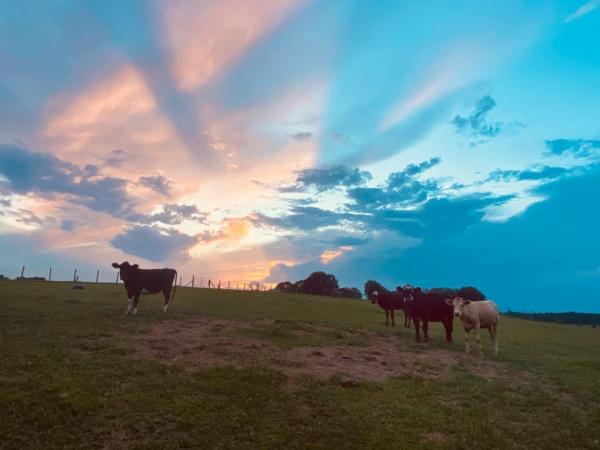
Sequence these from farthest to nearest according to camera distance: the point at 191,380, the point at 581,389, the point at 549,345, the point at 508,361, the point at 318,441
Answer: the point at 549,345 < the point at 508,361 < the point at 581,389 < the point at 191,380 < the point at 318,441

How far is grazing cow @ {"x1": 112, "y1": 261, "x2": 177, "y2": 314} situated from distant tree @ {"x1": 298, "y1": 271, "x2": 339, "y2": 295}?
58003mm

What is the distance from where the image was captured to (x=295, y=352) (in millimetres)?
17266

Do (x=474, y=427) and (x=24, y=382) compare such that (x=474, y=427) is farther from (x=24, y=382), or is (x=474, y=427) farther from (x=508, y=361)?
(x=24, y=382)

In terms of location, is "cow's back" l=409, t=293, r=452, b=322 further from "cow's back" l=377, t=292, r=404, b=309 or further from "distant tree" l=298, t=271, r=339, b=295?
"distant tree" l=298, t=271, r=339, b=295

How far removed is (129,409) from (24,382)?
3265 mm

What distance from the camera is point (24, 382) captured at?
11.5 meters

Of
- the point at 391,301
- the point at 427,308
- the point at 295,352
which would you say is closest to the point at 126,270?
the point at 295,352

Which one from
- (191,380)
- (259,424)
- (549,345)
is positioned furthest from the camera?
(549,345)

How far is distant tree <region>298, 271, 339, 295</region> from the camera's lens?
278 feet

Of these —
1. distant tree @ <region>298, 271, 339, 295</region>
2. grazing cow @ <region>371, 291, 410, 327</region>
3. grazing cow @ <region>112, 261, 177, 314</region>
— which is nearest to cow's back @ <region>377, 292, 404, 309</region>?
grazing cow @ <region>371, 291, 410, 327</region>

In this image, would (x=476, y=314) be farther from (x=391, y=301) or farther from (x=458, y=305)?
(x=391, y=301)

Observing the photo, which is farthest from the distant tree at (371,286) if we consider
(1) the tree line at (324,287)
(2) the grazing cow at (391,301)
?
(2) the grazing cow at (391,301)

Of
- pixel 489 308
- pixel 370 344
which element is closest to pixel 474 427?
pixel 370 344

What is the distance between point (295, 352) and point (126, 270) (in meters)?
13.0
